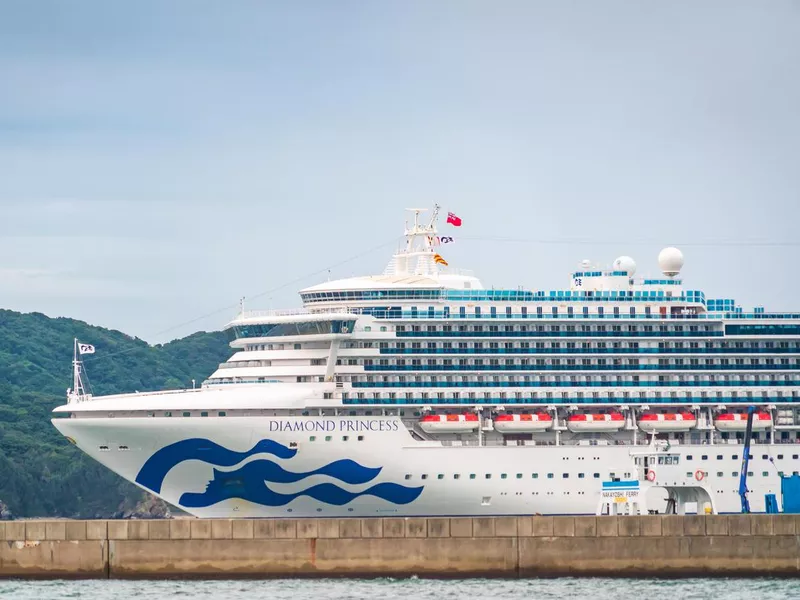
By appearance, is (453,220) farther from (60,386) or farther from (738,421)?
(60,386)

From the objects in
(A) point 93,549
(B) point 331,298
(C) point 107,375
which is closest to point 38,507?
(C) point 107,375

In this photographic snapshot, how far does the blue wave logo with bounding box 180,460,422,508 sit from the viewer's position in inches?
2517

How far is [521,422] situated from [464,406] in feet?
6.86

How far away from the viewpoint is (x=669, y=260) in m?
71.9

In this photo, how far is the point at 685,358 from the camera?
69.0 metres

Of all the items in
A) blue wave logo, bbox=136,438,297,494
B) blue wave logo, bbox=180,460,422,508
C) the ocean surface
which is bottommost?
the ocean surface

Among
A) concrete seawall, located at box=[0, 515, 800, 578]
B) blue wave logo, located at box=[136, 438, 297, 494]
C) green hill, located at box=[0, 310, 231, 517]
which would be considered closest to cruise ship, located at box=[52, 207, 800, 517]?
blue wave logo, located at box=[136, 438, 297, 494]

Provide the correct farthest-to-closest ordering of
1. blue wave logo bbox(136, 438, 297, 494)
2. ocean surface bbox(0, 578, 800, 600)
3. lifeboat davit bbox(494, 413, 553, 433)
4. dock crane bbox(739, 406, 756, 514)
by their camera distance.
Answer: lifeboat davit bbox(494, 413, 553, 433), dock crane bbox(739, 406, 756, 514), blue wave logo bbox(136, 438, 297, 494), ocean surface bbox(0, 578, 800, 600)

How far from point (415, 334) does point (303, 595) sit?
22.2 metres

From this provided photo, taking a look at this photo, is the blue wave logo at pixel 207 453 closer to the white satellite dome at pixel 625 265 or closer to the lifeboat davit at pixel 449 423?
the lifeboat davit at pixel 449 423

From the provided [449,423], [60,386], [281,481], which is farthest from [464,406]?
[60,386]

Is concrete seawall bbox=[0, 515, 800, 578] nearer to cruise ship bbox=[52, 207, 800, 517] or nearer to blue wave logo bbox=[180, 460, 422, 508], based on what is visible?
cruise ship bbox=[52, 207, 800, 517]

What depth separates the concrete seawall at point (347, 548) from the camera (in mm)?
46906

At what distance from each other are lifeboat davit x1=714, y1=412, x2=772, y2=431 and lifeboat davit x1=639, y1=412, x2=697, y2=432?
1021 millimetres
